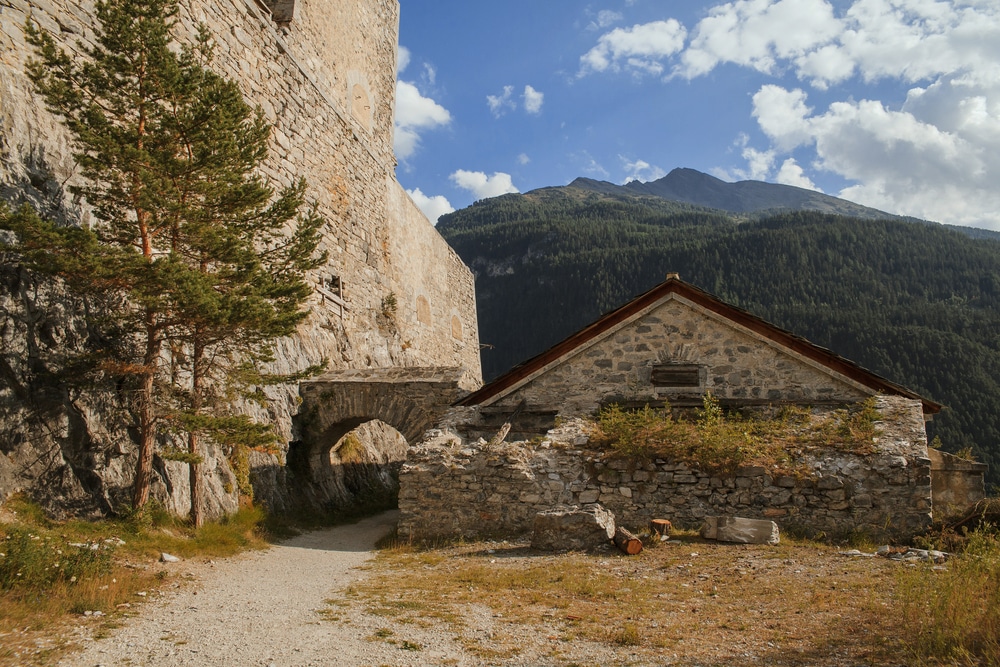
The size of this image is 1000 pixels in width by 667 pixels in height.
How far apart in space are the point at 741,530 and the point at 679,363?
3625 mm

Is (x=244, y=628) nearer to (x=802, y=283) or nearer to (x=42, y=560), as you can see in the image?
(x=42, y=560)

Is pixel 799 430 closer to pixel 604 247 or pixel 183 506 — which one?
pixel 183 506

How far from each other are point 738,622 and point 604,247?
69678 millimetres

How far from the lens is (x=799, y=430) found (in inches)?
383

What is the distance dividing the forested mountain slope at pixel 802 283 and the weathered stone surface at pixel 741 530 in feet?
96.9

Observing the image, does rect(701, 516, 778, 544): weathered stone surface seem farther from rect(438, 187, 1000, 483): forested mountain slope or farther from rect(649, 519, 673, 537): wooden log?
rect(438, 187, 1000, 483): forested mountain slope

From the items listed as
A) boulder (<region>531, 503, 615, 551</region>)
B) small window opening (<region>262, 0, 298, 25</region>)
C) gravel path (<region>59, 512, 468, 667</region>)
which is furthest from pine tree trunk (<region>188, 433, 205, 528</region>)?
small window opening (<region>262, 0, 298, 25</region>)

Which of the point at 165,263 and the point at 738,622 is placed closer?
the point at 738,622

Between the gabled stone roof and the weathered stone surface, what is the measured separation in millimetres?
3610

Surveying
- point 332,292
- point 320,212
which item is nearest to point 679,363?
point 332,292

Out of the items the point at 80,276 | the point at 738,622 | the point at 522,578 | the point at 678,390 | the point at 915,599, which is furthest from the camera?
the point at 678,390

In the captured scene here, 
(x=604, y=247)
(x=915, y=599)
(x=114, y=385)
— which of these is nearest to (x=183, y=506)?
(x=114, y=385)

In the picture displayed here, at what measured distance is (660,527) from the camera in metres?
8.61

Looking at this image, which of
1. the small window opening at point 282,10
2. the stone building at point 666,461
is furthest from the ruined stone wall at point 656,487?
the small window opening at point 282,10
